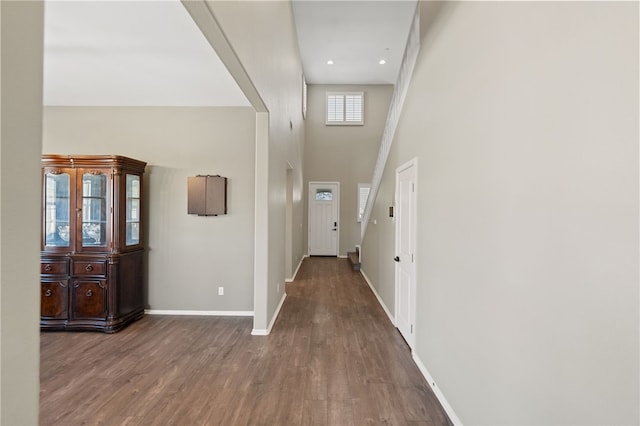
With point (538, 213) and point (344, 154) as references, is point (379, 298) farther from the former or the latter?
point (344, 154)

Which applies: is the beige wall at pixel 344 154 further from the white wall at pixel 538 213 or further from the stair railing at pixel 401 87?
the white wall at pixel 538 213

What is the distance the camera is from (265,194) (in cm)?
368

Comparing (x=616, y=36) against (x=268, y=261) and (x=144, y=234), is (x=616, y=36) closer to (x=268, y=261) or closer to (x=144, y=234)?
(x=268, y=261)

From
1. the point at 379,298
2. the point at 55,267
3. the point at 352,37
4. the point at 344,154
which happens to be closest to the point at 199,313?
the point at 55,267

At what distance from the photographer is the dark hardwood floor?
226 centimetres

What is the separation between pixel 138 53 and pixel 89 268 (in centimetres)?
251

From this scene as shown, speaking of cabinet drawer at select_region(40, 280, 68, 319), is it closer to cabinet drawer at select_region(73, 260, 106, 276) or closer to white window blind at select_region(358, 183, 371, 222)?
cabinet drawer at select_region(73, 260, 106, 276)

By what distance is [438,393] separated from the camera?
8.05ft

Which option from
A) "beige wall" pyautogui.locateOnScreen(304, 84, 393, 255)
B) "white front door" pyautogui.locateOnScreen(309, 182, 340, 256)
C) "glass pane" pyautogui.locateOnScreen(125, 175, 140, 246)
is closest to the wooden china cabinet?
"glass pane" pyautogui.locateOnScreen(125, 175, 140, 246)

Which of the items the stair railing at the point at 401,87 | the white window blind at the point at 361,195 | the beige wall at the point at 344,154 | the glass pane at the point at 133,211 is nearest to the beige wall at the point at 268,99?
the stair railing at the point at 401,87

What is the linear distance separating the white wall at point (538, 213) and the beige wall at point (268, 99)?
1.59 metres

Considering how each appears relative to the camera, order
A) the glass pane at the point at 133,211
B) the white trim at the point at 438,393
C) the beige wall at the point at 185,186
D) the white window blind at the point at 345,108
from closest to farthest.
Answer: the white trim at the point at 438,393
the glass pane at the point at 133,211
the beige wall at the point at 185,186
the white window blind at the point at 345,108

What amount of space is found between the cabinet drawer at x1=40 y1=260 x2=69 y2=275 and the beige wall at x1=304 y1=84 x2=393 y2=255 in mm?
6378

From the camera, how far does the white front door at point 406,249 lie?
3.24 metres
